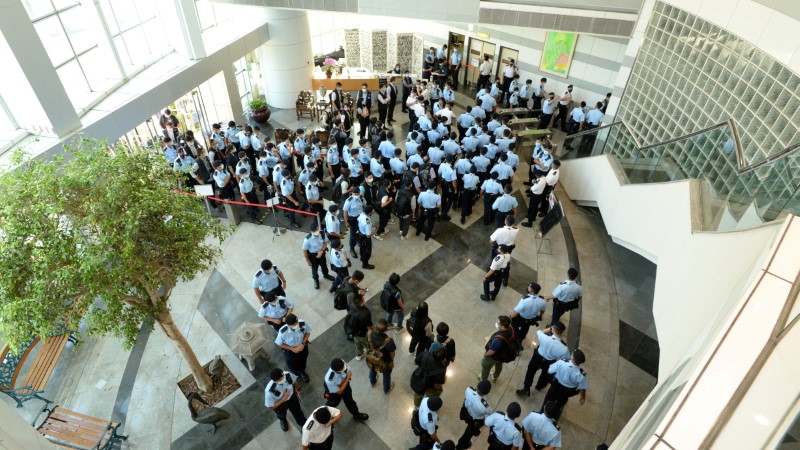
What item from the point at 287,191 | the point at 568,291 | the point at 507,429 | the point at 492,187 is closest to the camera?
the point at 507,429

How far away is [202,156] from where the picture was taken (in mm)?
10547

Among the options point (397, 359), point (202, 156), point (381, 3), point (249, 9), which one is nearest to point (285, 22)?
point (249, 9)

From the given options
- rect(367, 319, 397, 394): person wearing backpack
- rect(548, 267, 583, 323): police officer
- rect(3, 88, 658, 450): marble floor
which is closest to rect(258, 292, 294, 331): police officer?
rect(3, 88, 658, 450): marble floor

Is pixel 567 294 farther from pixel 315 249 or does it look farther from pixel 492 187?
pixel 315 249

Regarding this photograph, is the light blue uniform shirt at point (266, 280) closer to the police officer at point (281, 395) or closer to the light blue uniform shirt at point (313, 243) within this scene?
the light blue uniform shirt at point (313, 243)

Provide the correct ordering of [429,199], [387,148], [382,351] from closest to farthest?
[382,351], [429,199], [387,148]

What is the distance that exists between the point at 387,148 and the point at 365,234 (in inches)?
122

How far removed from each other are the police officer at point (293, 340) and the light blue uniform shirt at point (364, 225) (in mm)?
2348

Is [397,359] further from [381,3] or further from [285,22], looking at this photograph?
[285,22]

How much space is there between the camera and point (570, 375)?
570 centimetres

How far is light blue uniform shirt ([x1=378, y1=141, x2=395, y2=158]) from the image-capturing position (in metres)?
10.7

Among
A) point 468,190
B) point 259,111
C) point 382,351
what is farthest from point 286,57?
point 382,351

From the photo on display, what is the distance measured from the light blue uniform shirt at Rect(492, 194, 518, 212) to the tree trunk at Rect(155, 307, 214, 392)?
233 inches

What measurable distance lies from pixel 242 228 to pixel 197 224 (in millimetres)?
5045
